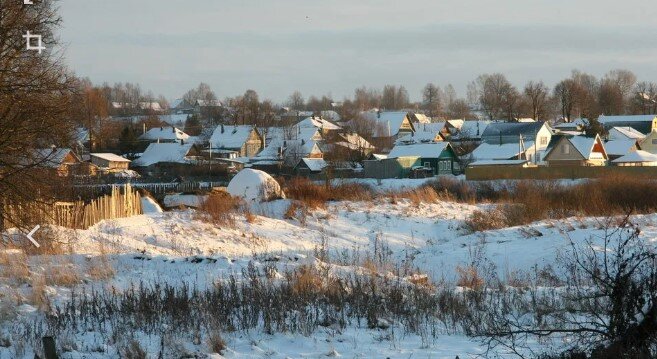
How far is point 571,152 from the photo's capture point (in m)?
73.0

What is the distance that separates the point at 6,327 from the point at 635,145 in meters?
82.1

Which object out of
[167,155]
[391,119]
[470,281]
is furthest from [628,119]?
[470,281]

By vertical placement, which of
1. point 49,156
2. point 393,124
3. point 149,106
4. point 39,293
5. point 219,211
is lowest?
point 219,211

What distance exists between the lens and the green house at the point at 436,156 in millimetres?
77125

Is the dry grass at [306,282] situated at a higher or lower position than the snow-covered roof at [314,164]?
higher

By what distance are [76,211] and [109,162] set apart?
190 feet

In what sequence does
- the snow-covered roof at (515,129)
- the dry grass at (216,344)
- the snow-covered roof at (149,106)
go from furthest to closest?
1. the snow-covered roof at (149,106)
2. the snow-covered roof at (515,129)
3. the dry grass at (216,344)

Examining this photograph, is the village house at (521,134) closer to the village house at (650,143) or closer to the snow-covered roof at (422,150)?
the snow-covered roof at (422,150)

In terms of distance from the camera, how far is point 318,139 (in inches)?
3925

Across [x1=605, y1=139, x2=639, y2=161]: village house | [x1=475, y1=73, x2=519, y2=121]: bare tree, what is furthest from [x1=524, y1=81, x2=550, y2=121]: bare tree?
[x1=605, y1=139, x2=639, y2=161]: village house

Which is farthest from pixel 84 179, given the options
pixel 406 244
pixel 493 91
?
pixel 493 91

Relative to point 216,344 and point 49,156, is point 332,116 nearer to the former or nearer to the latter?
point 49,156

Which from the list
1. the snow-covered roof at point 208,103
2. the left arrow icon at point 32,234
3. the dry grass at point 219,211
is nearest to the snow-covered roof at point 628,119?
the snow-covered roof at point 208,103

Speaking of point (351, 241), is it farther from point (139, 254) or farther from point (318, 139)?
point (318, 139)
